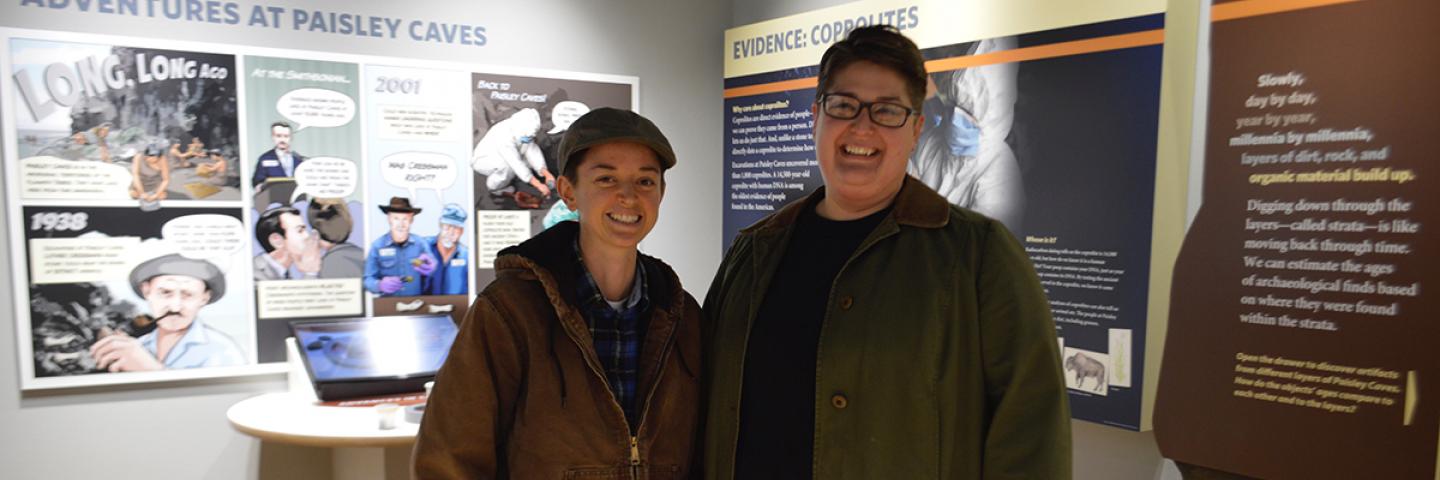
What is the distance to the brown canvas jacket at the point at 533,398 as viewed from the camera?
1.39m

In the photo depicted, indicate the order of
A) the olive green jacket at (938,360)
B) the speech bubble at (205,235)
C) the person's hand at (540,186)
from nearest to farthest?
the olive green jacket at (938,360)
the speech bubble at (205,235)
the person's hand at (540,186)

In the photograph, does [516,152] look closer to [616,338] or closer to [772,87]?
[772,87]

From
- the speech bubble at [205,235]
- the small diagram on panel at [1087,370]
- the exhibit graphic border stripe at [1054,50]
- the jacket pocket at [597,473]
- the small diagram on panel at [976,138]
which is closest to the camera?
the jacket pocket at [597,473]

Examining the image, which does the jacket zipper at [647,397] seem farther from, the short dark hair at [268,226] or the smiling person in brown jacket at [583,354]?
the short dark hair at [268,226]

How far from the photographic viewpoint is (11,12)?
2562 mm

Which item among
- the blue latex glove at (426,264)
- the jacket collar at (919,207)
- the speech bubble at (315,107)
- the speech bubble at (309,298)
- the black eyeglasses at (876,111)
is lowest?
the speech bubble at (309,298)

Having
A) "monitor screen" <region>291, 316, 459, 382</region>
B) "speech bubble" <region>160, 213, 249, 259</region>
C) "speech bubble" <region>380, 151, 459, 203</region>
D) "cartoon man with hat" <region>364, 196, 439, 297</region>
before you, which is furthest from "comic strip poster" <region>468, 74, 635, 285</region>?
"speech bubble" <region>160, 213, 249, 259</region>

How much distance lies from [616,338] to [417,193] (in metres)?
1.99

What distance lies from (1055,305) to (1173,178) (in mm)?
490

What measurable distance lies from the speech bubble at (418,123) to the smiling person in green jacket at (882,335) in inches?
80.6

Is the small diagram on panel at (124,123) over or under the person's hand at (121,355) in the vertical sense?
over

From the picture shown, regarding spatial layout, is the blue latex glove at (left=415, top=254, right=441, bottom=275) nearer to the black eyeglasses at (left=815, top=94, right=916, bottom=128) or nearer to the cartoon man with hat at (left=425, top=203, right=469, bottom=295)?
the cartoon man with hat at (left=425, top=203, right=469, bottom=295)

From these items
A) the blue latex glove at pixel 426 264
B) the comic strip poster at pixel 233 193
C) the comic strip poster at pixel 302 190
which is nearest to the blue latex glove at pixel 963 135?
the comic strip poster at pixel 233 193

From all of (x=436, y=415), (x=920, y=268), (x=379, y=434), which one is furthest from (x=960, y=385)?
(x=379, y=434)
